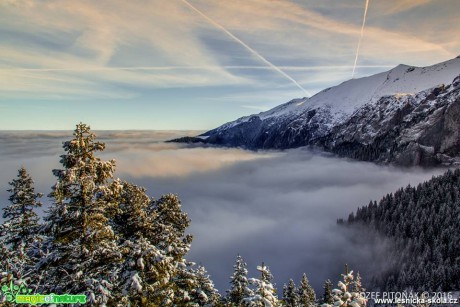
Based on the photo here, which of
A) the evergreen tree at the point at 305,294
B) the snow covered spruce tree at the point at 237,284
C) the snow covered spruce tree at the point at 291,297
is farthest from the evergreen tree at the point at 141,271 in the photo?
the evergreen tree at the point at 305,294

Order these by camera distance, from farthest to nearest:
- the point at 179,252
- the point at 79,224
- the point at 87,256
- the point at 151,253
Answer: the point at 179,252
the point at 151,253
the point at 79,224
the point at 87,256

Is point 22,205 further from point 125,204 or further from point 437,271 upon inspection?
point 437,271

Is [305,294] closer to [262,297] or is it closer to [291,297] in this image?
[291,297]

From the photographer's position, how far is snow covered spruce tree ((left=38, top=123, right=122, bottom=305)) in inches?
491

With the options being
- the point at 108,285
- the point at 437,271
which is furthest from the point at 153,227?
the point at 437,271

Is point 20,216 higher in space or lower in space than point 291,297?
higher

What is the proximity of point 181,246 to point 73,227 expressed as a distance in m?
7.87

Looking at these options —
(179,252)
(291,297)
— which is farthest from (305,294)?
(179,252)

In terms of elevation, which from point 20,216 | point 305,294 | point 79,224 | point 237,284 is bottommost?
point 305,294

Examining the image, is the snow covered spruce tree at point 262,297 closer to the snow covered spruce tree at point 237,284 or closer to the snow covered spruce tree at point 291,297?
the snow covered spruce tree at point 237,284

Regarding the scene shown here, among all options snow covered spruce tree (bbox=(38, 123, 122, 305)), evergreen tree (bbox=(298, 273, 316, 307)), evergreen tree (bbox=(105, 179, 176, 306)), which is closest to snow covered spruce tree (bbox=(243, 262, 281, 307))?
evergreen tree (bbox=(105, 179, 176, 306))

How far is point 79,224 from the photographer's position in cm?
1334

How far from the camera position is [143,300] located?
46.5 ft

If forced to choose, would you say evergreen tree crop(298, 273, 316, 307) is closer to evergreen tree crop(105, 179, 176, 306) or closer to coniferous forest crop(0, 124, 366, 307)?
coniferous forest crop(0, 124, 366, 307)
